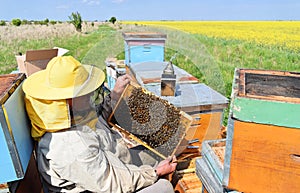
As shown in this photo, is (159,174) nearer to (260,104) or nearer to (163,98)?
(163,98)

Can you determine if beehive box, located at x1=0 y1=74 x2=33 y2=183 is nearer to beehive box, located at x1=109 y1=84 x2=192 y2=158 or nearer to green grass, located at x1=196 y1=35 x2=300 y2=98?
beehive box, located at x1=109 y1=84 x2=192 y2=158

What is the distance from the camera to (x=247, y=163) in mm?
1159

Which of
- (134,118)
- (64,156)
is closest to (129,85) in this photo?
(134,118)

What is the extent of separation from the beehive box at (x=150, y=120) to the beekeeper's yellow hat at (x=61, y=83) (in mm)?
689

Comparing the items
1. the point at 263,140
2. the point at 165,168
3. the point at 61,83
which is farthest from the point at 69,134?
the point at 263,140

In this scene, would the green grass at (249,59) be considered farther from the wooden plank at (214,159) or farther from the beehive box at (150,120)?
the wooden plank at (214,159)

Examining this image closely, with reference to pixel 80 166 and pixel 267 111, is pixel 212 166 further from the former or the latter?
pixel 80 166

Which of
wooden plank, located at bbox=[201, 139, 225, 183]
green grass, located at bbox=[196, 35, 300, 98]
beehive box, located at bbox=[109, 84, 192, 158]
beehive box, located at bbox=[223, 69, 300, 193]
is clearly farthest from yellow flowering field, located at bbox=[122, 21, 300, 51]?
beehive box, located at bbox=[223, 69, 300, 193]

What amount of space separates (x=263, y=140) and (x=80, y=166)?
942mm

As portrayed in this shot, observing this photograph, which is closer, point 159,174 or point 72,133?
point 72,133

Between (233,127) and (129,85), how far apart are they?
1260 mm

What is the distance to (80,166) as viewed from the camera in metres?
1.39

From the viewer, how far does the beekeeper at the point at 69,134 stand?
1.38 m

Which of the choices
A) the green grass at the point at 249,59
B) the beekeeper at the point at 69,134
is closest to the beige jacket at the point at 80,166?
the beekeeper at the point at 69,134
